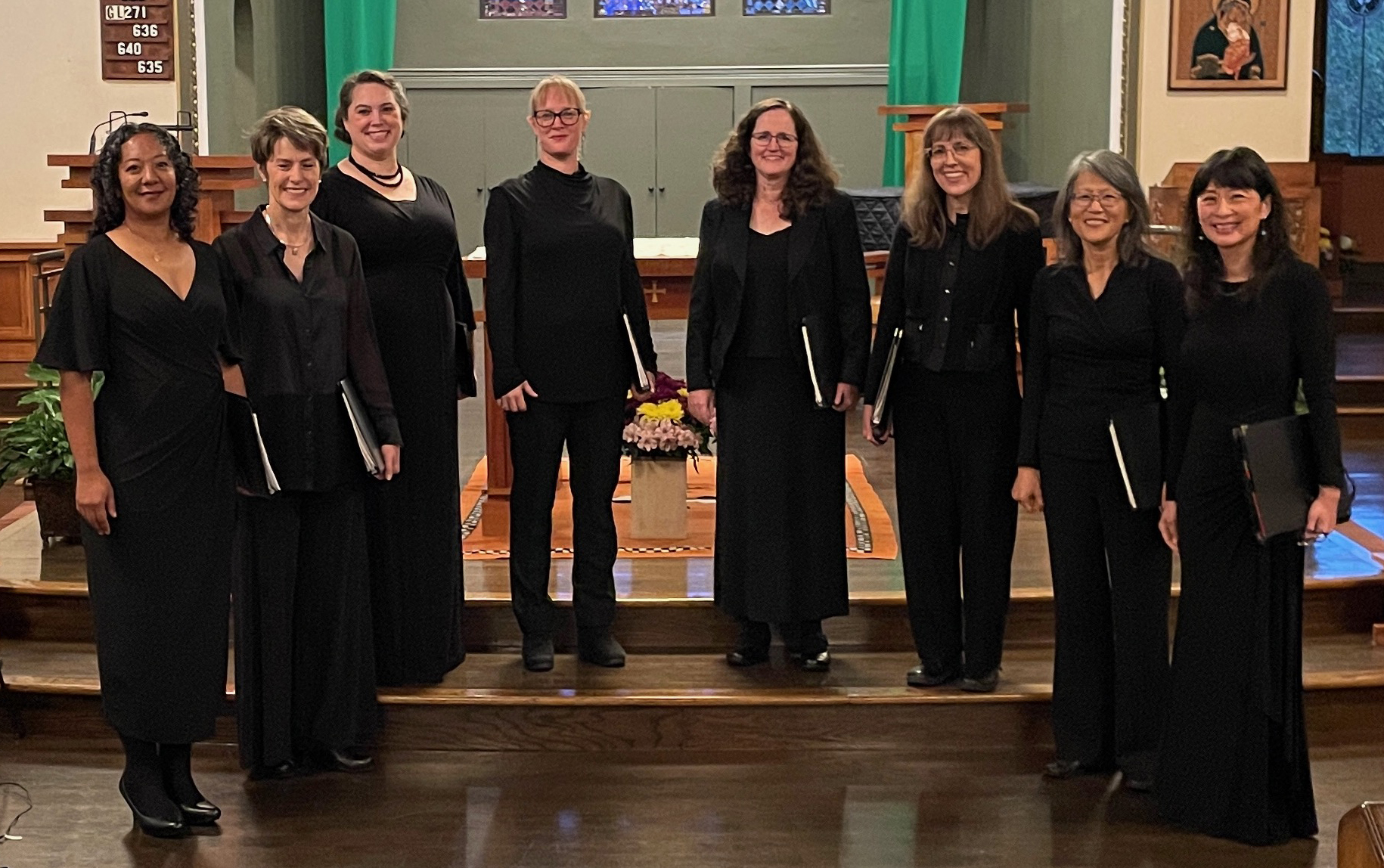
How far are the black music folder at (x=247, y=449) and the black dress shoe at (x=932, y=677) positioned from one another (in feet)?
5.51

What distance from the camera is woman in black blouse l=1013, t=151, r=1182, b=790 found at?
393cm

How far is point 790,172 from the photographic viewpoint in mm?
4375

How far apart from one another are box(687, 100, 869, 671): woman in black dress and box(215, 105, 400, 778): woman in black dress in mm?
869

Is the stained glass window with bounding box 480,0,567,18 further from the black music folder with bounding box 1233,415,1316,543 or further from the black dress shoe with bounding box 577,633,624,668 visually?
the black music folder with bounding box 1233,415,1316,543

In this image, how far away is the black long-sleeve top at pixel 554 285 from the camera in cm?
441

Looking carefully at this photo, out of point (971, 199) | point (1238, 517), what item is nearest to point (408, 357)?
point (971, 199)

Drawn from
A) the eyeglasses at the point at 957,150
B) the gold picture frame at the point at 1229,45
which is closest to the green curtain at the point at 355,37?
the gold picture frame at the point at 1229,45

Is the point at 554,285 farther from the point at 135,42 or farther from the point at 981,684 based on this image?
the point at 135,42

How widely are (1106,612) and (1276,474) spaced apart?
0.62 meters

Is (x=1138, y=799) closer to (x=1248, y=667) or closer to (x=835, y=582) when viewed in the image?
(x=1248, y=667)

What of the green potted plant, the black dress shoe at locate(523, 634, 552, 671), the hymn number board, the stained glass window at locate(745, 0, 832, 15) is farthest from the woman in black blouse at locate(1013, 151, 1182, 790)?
the stained glass window at locate(745, 0, 832, 15)

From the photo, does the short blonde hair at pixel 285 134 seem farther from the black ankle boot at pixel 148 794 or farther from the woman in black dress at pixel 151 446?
the black ankle boot at pixel 148 794

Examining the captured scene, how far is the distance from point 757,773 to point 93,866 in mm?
1541

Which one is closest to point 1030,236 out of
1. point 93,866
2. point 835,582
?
point 835,582
